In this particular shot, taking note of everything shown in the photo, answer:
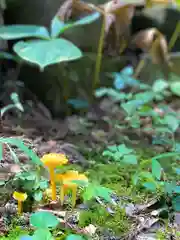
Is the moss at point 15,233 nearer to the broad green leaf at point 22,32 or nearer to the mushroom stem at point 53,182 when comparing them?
the mushroom stem at point 53,182

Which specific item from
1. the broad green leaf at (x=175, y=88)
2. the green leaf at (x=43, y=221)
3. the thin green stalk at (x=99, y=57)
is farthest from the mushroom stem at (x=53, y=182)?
the broad green leaf at (x=175, y=88)

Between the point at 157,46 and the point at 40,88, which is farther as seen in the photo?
the point at 157,46

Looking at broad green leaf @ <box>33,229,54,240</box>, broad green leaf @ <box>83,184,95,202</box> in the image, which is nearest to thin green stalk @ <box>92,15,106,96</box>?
broad green leaf @ <box>83,184,95,202</box>

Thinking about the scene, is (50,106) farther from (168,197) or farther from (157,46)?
(168,197)

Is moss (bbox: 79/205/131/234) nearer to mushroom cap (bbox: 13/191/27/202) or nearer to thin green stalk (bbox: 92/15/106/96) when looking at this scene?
mushroom cap (bbox: 13/191/27/202)

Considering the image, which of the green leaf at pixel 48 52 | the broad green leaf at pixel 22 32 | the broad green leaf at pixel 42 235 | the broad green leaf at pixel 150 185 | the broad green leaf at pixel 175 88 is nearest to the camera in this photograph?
the broad green leaf at pixel 42 235

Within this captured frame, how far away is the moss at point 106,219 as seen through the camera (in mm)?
987

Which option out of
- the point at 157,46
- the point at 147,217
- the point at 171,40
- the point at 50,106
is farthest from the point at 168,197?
the point at 171,40

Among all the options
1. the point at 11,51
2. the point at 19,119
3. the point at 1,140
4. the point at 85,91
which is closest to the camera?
the point at 1,140

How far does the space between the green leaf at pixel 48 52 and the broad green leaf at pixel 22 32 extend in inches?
1.3

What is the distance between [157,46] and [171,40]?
10.4 inches

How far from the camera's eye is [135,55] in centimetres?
234

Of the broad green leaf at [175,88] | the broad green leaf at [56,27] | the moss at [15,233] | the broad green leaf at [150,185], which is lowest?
the broad green leaf at [175,88]

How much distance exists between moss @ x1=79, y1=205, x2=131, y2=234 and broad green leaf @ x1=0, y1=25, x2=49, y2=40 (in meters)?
0.78
